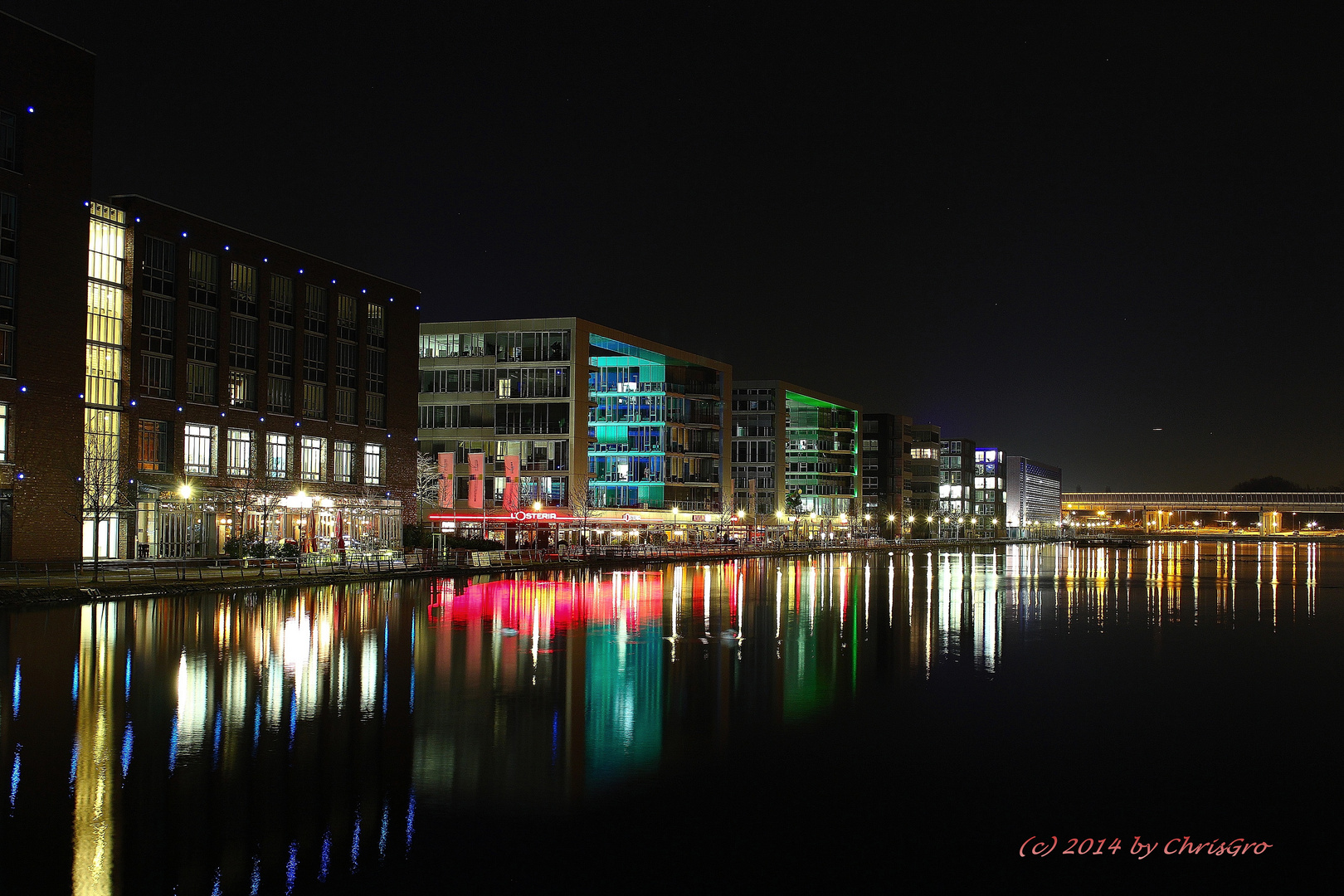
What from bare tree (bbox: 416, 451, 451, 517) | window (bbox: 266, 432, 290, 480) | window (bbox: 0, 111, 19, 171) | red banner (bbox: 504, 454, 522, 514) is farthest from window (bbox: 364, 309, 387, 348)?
window (bbox: 0, 111, 19, 171)

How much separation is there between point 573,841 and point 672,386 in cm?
10292

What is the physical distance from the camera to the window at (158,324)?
58594mm

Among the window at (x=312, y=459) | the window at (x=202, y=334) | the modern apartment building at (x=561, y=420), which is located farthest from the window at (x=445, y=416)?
the window at (x=202, y=334)

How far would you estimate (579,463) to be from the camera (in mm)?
98750

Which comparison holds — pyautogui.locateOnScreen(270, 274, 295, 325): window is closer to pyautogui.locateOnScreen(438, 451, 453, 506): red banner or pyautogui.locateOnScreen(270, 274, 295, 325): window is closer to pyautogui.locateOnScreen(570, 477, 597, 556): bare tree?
pyautogui.locateOnScreen(438, 451, 453, 506): red banner

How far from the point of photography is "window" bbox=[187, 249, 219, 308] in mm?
61406

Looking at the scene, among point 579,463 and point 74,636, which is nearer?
point 74,636

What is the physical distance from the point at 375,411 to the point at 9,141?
3029 cm

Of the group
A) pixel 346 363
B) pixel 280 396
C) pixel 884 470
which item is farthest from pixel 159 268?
pixel 884 470

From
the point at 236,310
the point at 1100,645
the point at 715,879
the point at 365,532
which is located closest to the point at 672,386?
the point at 365,532

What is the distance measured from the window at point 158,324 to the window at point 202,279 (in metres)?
1.40

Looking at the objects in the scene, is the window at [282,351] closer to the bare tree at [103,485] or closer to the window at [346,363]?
the window at [346,363]

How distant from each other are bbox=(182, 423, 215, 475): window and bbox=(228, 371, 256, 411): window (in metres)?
2.33

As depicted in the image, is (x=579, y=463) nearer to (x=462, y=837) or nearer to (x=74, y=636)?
(x=74, y=636)
